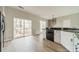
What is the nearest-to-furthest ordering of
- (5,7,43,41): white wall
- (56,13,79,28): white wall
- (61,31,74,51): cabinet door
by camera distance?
(5,7,43,41): white wall, (61,31,74,51): cabinet door, (56,13,79,28): white wall

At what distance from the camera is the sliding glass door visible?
3141 millimetres

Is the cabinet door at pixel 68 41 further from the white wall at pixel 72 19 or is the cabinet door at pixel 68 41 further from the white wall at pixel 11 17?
the white wall at pixel 11 17

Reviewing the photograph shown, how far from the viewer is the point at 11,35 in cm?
300

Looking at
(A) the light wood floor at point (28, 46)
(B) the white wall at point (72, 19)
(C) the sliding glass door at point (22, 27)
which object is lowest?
(A) the light wood floor at point (28, 46)

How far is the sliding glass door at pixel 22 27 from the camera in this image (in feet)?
10.3

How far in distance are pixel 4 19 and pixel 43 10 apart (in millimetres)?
1233

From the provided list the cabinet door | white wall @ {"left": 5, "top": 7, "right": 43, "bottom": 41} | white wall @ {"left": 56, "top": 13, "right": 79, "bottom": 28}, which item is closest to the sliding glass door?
white wall @ {"left": 5, "top": 7, "right": 43, "bottom": 41}

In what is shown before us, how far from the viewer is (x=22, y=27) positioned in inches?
129

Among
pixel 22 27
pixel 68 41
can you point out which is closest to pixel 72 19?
pixel 68 41

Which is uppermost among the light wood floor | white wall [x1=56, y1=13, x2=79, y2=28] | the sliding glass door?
white wall [x1=56, y1=13, x2=79, y2=28]

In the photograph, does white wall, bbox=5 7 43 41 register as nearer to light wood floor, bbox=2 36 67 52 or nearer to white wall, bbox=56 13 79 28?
light wood floor, bbox=2 36 67 52

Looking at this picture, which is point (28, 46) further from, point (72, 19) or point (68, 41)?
point (72, 19)

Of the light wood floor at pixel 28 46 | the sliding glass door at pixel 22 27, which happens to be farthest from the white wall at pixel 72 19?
the sliding glass door at pixel 22 27
